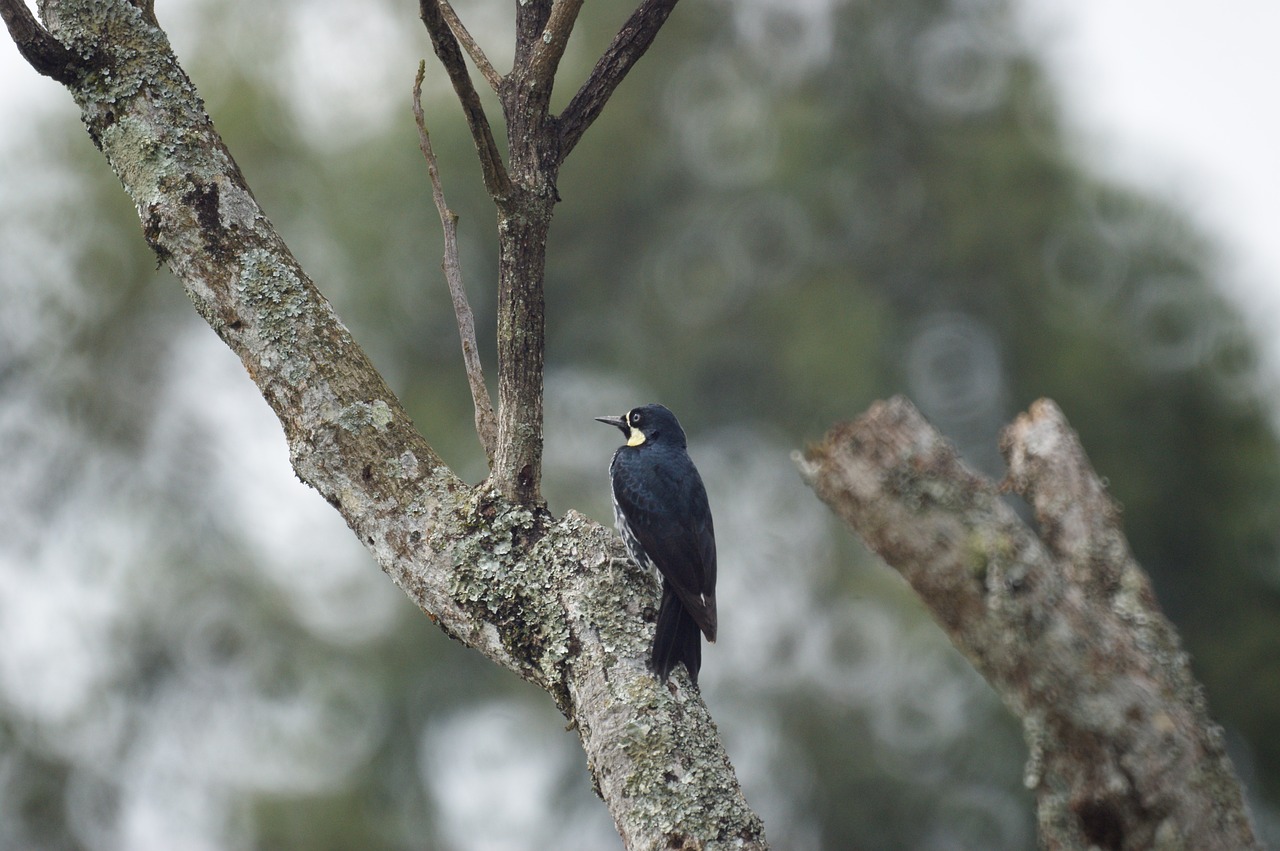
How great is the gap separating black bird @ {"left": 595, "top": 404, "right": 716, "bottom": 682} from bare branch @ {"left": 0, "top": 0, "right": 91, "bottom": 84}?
193 centimetres

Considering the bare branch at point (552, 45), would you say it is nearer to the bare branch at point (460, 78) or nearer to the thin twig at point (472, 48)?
the thin twig at point (472, 48)

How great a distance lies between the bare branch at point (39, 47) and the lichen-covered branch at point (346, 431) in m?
0.02

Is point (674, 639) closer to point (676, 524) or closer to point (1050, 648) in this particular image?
point (1050, 648)

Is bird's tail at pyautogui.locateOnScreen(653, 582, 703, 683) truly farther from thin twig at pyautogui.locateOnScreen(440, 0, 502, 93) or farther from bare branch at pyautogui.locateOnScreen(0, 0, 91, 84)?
bare branch at pyautogui.locateOnScreen(0, 0, 91, 84)

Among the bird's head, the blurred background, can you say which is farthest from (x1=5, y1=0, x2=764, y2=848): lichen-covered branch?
the blurred background

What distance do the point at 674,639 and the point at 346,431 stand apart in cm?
89

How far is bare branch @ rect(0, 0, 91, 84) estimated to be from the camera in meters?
2.94

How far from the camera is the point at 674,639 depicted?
2.87 meters

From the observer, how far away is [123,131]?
2.99 meters

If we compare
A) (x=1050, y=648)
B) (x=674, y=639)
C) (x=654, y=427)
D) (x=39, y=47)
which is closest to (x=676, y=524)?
(x=654, y=427)

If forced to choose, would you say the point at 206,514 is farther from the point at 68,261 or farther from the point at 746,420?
the point at 746,420

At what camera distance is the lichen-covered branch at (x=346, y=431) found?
272 centimetres

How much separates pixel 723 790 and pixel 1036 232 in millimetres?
10759

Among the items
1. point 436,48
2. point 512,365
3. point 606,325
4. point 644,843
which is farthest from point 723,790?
point 606,325
